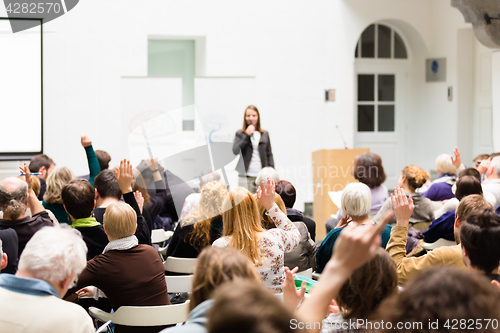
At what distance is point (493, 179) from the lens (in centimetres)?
404

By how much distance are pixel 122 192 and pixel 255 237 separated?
109 cm

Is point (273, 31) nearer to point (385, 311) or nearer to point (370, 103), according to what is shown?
point (370, 103)

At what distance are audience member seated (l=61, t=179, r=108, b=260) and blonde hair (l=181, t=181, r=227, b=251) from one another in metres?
0.54

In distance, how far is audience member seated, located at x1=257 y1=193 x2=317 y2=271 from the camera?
298 cm

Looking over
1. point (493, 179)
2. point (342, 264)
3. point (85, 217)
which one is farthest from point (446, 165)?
point (342, 264)

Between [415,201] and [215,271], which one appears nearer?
[215,271]

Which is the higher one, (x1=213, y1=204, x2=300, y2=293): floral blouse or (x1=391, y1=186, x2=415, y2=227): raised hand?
(x1=391, y1=186, x2=415, y2=227): raised hand

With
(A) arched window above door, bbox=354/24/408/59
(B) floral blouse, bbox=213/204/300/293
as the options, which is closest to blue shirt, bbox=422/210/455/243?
(B) floral blouse, bbox=213/204/300/293

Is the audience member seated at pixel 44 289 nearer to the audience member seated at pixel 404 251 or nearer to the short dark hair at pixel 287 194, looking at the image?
the audience member seated at pixel 404 251

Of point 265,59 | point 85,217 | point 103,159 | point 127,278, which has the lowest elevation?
point 127,278

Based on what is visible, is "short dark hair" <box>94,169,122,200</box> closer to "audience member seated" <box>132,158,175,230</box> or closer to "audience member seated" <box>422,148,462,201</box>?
"audience member seated" <box>132,158,175,230</box>

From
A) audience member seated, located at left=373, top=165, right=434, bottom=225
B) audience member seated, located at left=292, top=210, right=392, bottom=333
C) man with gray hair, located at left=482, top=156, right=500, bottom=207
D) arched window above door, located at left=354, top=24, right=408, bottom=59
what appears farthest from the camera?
arched window above door, located at left=354, top=24, right=408, bottom=59

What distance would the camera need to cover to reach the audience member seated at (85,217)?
2936 millimetres

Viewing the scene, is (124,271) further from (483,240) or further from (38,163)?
(38,163)
